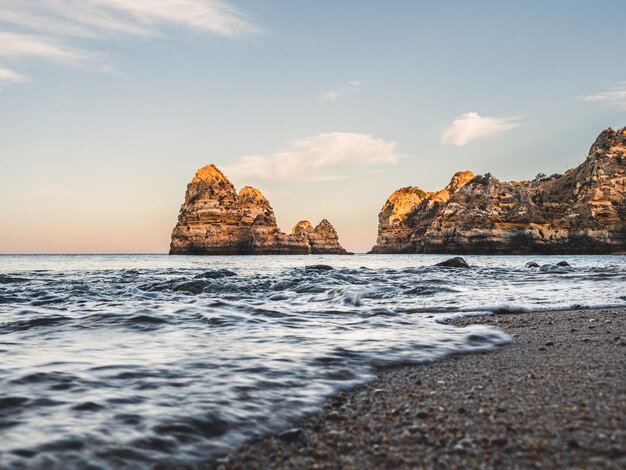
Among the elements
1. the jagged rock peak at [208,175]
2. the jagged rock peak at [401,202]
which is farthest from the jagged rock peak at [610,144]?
the jagged rock peak at [208,175]

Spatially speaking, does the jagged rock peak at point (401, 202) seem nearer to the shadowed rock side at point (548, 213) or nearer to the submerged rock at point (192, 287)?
the shadowed rock side at point (548, 213)

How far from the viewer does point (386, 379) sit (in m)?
4.14

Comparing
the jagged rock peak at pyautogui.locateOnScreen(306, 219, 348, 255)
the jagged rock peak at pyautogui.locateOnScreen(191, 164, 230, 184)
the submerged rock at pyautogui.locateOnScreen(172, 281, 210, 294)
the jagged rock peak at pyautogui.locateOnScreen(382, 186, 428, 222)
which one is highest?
the jagged rock peak at pyautogui.locateOnScreen(191, 164, 230, 184)

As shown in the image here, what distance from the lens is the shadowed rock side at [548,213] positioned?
8656 cm

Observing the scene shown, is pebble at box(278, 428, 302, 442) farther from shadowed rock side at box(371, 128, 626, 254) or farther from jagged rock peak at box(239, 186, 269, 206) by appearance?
jagged rock peak at box(239, 186, 269, 206)

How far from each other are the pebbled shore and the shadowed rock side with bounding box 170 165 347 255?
12549cm

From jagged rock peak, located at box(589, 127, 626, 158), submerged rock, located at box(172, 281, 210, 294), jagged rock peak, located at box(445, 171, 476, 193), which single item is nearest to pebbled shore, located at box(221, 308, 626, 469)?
submerged rock, located at box(172, 281, 210, 294)

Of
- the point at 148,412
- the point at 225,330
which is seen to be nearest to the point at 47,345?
the point at 225,330

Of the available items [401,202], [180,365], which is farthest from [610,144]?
[180,365]

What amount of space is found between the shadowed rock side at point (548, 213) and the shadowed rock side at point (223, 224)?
1746 inches

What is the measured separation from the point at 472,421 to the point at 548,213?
106 meters

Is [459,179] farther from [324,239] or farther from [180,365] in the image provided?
[180,365]

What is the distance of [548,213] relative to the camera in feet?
315

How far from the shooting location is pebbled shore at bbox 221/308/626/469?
231 cm
